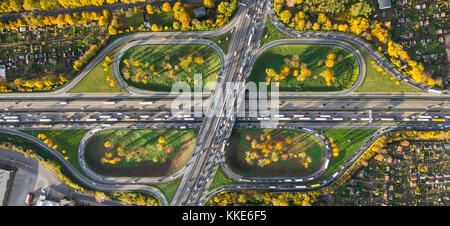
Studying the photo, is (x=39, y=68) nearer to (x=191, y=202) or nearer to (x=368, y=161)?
(x=191, y=202)

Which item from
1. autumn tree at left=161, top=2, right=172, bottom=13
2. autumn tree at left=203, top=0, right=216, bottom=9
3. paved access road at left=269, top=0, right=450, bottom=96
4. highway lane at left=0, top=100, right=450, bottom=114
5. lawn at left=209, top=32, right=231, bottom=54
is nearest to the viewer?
autumn tree at left=161, top=2, right=172, bottom=13

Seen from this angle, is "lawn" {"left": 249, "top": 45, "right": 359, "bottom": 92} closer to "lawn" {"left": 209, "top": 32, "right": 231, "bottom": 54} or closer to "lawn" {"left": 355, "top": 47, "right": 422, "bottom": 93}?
"lawn" {"left": 355, "top": 47, "right": 422, "bottom": 93}

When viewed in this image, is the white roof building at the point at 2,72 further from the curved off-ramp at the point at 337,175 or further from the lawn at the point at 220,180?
the curved off-ramp at the point at 337,175

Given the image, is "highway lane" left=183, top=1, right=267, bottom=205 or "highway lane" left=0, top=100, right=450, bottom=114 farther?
"highway lane" left=183, top=1, right=267, bottom=205

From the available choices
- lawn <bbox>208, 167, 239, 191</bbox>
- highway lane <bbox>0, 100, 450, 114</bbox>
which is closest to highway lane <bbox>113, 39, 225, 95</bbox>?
highway lane <bbox>0, 100, 450, 114</bbox>

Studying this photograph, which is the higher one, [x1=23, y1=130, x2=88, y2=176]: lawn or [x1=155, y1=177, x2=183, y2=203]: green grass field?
[x1=23, y1=130, x2=88, y2=176]: lawn

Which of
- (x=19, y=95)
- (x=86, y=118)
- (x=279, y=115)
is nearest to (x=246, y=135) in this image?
(x=279, y=115)
